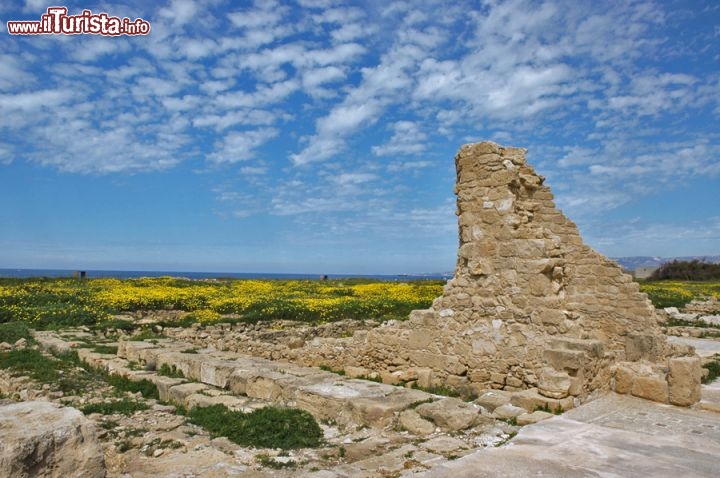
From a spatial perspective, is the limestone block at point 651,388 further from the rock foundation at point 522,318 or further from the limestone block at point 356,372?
the limestone block at point 356,372

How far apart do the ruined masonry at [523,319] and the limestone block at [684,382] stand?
0.04 ft

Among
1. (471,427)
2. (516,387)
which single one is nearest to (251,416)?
(471,427)

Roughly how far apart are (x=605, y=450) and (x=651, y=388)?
307cm

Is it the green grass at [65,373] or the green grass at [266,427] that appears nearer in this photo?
the green grass at [266,427]

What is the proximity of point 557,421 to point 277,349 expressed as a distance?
776 centimetres

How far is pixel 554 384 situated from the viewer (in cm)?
675

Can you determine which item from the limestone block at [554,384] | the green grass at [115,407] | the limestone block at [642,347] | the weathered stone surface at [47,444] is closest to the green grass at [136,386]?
the green grass at [115,407]

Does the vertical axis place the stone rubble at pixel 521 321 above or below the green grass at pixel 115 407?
above

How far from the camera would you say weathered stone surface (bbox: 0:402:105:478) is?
3564mm

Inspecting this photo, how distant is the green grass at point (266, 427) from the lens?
17.8 ft

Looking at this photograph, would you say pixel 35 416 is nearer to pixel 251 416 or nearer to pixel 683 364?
pixel 251 416

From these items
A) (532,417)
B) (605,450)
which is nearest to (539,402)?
(532,417)

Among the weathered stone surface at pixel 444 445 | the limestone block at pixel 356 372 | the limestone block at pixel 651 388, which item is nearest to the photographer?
the weathered stone surface at pixel 444 445

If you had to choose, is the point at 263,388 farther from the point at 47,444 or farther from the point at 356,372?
the point at 47,444
